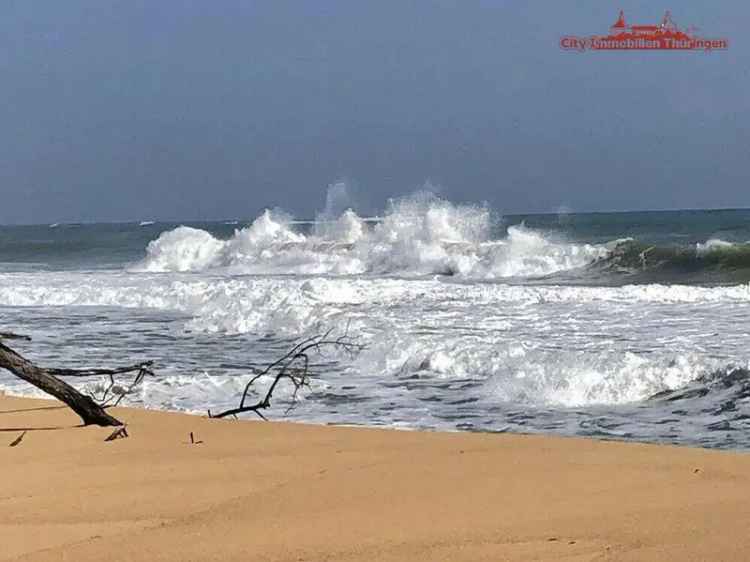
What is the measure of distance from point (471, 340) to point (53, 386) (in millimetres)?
5549

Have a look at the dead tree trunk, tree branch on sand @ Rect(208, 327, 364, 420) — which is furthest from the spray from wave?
the dead tree trunk

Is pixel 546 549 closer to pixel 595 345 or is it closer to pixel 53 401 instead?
pixel 53 401

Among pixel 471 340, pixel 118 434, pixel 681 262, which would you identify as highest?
pixel 118 434

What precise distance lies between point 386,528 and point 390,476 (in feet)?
2.42

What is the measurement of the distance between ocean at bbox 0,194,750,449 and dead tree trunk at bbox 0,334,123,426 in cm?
181

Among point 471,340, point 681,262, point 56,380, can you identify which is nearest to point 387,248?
point 681,262

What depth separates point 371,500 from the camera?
114 inches

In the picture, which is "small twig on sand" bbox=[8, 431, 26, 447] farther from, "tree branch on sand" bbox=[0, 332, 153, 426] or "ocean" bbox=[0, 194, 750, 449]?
"ocean" bbox=[0, 194, 750, 449]

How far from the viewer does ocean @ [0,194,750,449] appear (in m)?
6.61

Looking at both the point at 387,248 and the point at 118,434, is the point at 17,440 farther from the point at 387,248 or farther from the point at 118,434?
the point at 387,248

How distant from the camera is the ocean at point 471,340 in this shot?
260 inches

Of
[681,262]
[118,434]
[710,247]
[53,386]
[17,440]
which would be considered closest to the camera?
[17,440]

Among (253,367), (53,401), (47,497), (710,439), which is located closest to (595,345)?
(253,367)

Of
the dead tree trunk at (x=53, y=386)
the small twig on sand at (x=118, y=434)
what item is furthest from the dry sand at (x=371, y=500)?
the dead tree trunk at (x=53, y=386)
